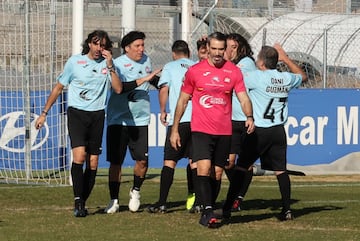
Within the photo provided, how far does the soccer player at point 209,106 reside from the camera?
10.7m

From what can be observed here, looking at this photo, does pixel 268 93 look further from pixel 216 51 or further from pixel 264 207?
pixel 264 207

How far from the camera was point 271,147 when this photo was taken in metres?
11.5

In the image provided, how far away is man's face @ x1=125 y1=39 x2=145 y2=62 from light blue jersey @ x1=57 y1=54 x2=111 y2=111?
56 centimetres

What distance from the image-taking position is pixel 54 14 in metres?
16.2

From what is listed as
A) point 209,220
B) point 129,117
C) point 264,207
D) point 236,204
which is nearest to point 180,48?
point 129,117

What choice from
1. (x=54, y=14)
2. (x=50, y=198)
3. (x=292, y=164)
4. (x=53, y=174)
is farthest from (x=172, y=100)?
(x=292, y=164)

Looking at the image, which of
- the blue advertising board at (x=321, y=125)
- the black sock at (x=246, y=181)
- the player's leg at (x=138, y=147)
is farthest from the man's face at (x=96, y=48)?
the blue advertising board at (x=321, y=125)

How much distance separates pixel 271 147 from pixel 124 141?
1.83 meters

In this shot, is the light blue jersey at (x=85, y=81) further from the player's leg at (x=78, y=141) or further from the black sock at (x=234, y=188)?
the black sock at (x=234, y=188)

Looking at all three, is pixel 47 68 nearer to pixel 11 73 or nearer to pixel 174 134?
pixel 11 73

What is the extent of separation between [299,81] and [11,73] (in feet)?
23.8

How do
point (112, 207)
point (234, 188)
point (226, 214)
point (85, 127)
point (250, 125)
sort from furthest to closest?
point (112, 207) < point (85, 127) < point (234, 188) < point (226, 214) < point (250, 125)

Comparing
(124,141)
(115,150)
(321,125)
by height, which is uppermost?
(124,141)

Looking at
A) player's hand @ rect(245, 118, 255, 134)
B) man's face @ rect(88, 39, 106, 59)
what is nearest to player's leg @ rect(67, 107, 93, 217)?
man's face @ rect(88, 39, 106, 59)
